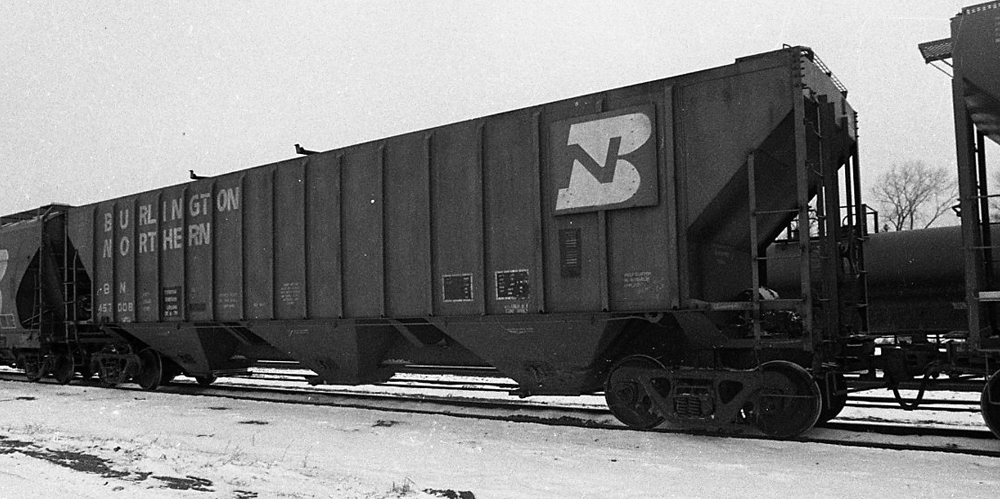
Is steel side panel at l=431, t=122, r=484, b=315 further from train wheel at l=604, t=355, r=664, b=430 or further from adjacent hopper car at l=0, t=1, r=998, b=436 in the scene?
train wheel at l=604, t=355, r=664, b=430

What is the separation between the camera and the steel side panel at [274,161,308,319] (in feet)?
37.5

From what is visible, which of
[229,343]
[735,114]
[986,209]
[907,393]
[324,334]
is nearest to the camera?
[986,209]

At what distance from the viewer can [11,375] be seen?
62.0 feet

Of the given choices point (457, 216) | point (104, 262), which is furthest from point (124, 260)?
point (457, 216)

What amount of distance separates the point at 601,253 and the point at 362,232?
381 cm

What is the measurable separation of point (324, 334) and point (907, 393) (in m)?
9.30

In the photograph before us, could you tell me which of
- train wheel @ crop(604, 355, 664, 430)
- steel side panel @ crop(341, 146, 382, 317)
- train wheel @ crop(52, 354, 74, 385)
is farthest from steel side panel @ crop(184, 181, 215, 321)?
train wheel @ crop(604, 355, 664, 430)

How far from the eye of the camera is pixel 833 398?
324 inches

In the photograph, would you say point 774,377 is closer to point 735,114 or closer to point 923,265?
point 735,114

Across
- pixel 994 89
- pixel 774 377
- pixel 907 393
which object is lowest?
pixel 907 393

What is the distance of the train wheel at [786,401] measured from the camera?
24.3 ft

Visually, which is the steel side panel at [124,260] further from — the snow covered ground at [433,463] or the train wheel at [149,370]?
the snow covered ground at [433,463]

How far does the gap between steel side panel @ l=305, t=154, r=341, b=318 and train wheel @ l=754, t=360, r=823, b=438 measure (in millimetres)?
5901

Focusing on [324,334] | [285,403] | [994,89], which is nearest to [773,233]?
[994,89]
